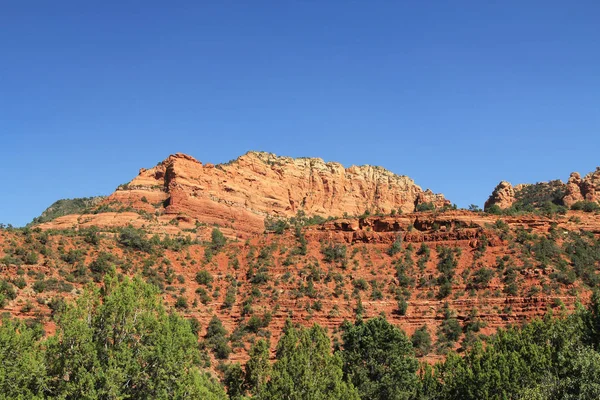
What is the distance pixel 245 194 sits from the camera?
96688 millimetres

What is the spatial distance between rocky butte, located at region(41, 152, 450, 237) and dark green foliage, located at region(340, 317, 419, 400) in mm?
39356

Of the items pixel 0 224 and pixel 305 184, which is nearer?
pixel 0 224

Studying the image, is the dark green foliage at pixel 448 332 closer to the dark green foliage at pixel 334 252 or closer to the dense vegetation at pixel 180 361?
the dark green foliage at pixel 334 252

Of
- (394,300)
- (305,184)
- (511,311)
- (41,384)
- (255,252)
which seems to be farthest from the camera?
(305,184)

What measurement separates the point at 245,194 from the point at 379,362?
55781 mm

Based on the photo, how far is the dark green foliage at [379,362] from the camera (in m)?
40.3

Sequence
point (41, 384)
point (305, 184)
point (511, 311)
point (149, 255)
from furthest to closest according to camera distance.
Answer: point (305, 184), point (149, 255), point (511, 311), point (41, 384)

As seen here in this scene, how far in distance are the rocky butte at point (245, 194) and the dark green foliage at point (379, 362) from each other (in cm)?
3936

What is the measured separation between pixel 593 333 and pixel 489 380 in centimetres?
577

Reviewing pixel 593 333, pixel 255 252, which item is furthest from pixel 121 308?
pixel 255 252

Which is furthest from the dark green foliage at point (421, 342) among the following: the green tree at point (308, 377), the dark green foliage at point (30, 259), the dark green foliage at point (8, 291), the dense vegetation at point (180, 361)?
the dark green foliage at point (30, 259)

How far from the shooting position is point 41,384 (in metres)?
25.7

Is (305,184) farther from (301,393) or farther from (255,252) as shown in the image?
(301,393)

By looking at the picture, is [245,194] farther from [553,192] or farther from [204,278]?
[553,192]
